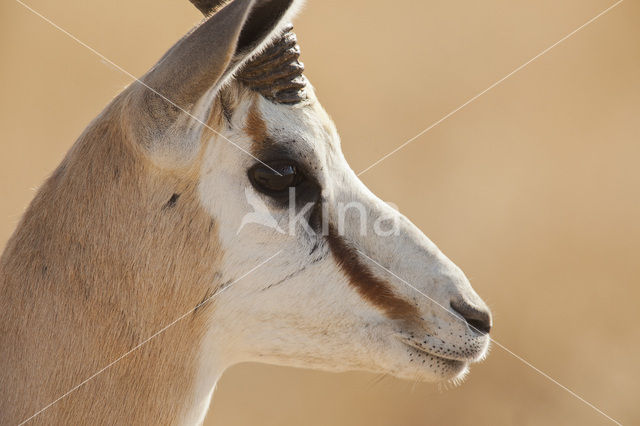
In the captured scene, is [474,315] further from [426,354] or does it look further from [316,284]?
[316,284]

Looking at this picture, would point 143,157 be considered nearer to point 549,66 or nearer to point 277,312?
point 277,312

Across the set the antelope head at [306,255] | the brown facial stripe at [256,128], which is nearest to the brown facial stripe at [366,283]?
the antelope head at [306,255]

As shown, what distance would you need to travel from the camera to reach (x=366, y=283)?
7.92ft

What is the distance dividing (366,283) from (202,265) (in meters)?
0.53

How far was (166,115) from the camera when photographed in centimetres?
214

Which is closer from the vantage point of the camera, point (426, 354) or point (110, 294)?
point (110, 294)

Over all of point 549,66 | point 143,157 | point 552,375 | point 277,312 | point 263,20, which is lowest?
point 552,375

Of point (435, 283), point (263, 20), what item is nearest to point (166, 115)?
point (263, 20)

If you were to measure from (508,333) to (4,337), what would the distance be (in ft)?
20.8

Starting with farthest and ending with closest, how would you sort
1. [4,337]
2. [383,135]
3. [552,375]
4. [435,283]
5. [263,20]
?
[383,135] → [552,375] → [435,283] → [4,337] → [263,20]

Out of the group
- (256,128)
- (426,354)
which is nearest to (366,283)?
(426,354)

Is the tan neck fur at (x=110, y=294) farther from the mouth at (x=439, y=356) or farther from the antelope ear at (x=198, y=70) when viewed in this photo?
the mouth at (x=439, y=356)

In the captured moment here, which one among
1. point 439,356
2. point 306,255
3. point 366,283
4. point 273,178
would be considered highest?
point 273,178

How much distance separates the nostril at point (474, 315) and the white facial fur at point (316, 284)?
3cm
